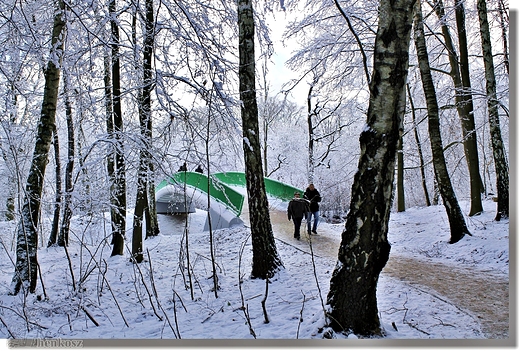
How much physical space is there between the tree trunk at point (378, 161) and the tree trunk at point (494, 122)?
Answer: 4.05 meters

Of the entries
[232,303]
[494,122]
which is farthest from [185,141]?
[494,122]

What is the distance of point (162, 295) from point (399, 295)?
248 cm

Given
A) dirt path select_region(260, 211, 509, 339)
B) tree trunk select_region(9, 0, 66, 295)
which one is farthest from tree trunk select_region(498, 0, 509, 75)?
tree trunk select_region(9, 0, 66, 295)

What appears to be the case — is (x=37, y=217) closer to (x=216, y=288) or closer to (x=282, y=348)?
(x=216, y=288)

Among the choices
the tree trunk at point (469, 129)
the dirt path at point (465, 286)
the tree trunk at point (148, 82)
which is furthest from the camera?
the tree trunk at point (469, 129)

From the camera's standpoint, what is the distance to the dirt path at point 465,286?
10.4 feet

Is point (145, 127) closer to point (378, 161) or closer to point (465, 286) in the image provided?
point (378, 161)

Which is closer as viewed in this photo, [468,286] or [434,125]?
[468,286]

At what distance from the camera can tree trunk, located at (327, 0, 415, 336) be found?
2582 millimetres

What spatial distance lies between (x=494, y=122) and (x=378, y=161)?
4344mm

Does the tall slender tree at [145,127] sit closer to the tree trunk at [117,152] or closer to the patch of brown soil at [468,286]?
the tree trunk at [117,152]

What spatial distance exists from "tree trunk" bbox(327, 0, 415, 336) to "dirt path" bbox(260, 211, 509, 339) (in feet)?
3.87

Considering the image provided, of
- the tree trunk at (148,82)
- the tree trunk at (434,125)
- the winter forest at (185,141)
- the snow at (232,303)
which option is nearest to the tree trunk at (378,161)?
the winter forest at (185,141)

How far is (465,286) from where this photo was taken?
157 inches
